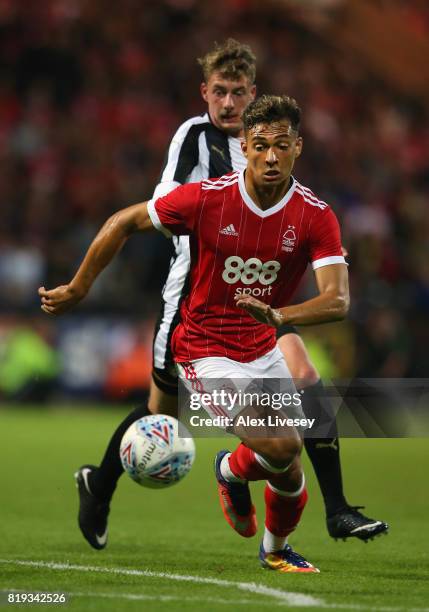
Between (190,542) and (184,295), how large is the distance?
4.35 feet

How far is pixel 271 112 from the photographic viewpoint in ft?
16.5

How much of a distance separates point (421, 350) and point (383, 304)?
2.15ft

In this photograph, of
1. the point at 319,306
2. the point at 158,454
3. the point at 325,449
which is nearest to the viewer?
the point at 319,306

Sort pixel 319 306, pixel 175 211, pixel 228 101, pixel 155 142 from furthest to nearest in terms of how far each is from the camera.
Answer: pixel 155 142, pixel 228 101, pixel 175 211, pixel 319 306

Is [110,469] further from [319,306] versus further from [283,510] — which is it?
[319,306]

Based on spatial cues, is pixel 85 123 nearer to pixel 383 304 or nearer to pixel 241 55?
pixel 383 304

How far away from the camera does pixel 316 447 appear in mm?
5789

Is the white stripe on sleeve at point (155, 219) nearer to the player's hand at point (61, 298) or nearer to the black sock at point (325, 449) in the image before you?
the player's hand at point (61, 298)

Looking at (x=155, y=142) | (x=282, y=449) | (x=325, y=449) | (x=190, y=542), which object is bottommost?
(x=190, y=542)

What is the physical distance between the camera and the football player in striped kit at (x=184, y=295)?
5730 millimetres

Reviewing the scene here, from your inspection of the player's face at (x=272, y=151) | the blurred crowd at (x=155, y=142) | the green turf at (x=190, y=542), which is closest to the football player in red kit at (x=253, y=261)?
the player's face at (x=272, y=151)

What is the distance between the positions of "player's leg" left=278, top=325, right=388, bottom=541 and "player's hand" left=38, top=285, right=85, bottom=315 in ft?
3.70

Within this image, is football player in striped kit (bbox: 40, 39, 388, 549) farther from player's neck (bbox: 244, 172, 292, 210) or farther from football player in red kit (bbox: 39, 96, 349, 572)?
player's neck (bbox: 244, 172, 292, 210)

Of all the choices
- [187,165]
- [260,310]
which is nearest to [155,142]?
[187,165]
